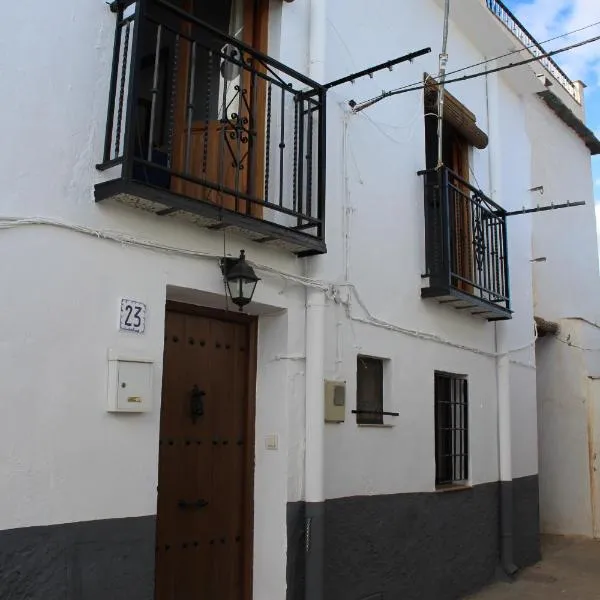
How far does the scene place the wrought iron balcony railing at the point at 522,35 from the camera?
9.23 m

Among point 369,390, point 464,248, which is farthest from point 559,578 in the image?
point 464,248

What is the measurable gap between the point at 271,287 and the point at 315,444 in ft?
3.76

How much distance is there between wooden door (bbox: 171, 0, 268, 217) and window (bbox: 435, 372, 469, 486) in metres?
3.11

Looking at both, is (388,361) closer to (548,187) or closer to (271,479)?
(271,479)

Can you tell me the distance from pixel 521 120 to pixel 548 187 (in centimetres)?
119

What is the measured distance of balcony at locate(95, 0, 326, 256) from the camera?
424 centimetres

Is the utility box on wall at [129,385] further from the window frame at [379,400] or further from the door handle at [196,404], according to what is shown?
the window frame at [379,400]

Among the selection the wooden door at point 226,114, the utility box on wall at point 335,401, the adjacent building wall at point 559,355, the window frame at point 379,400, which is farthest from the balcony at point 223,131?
the adjacent building wall at point 559,355

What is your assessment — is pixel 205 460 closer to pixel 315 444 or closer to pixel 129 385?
pixel 315 444

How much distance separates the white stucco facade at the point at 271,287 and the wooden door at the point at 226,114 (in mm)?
262

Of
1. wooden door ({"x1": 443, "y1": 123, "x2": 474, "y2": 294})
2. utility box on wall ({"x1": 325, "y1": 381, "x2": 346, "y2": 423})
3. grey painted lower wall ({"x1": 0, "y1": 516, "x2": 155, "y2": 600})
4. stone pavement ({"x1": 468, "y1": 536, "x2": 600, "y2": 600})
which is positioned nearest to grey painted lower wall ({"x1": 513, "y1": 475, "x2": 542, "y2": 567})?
stone pavement ({"x1": 468, "y1": 536, "x2": 600, "y2": 600})

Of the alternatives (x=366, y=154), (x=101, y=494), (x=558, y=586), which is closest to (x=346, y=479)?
(x=101, y=494)

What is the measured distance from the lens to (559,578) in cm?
782

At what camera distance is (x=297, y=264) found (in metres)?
5.36
